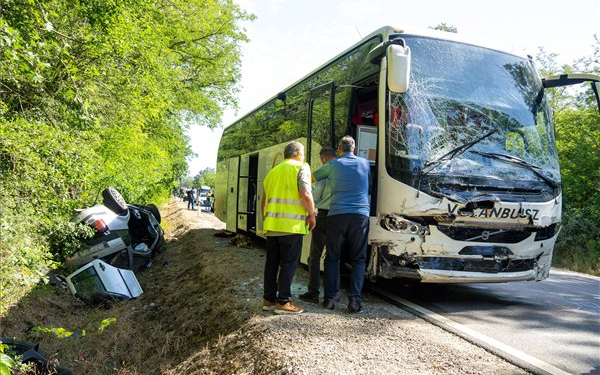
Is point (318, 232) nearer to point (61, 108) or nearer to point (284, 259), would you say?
point (284, 259)

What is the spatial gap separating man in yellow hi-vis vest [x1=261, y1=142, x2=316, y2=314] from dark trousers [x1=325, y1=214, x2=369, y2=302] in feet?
1.12

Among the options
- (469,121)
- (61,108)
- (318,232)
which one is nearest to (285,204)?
(318,232)

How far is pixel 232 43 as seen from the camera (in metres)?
20.8

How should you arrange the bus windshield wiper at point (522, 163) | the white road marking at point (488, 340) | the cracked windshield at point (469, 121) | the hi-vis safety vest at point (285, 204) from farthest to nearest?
the bus windshield wiper at point (522, 163)
the cracked windshield at point (469, 121)
the hi-vis safety vest at point (285, 204)
the white road marking at point (488, 340)

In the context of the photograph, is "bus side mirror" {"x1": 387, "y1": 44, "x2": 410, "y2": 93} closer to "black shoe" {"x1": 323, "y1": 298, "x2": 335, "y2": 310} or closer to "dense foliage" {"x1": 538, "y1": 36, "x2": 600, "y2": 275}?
"black shoe" {"x1": 323, "y1": 298, "x2": 335, "y2": 310}

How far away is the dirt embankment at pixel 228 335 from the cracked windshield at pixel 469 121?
5.96ft

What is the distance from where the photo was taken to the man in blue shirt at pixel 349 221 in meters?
4.90

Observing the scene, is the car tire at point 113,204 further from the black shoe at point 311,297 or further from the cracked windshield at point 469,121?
the cracked windshield at point 469,121

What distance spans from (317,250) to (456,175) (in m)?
1.84

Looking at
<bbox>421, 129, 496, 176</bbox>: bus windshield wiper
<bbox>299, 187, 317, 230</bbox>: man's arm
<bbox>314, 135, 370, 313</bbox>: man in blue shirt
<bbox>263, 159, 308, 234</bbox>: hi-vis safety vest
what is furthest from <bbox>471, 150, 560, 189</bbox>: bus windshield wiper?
<bbox>263, 159, 308, 234</bbox>: hi-vis safety vest

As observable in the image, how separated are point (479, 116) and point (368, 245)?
209 cm

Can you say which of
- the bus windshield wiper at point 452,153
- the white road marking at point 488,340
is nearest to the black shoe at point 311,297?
the white road marking at point 488,340

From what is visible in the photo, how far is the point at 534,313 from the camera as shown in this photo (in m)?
5.27

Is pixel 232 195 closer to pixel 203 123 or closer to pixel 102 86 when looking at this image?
pixel 102 86
